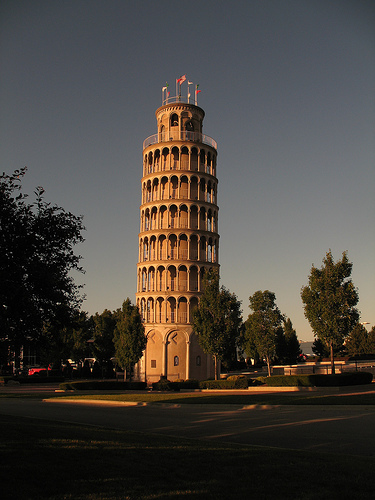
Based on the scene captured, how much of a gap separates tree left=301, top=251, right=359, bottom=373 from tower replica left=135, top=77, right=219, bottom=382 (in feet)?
69.7

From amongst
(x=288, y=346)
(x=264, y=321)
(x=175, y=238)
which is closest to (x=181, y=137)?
(x=175, y=238)

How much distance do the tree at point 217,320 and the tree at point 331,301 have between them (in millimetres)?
7817

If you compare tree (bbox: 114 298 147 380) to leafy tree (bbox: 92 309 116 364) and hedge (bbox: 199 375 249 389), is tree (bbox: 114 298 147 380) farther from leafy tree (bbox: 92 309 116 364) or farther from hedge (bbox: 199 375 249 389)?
leafy tree (bbox: 92 309 116 364)

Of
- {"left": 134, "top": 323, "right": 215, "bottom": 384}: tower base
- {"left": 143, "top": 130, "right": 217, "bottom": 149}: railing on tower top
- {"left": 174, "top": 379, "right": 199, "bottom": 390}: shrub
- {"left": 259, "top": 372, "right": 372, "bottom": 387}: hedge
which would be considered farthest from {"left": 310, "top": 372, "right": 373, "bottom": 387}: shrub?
{"left": 143, "top": 130, "right": 217, "bottom": 149}: railing on tower top

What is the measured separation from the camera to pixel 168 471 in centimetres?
1047

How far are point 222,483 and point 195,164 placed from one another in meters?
61.8

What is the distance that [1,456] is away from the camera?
11.0 meters

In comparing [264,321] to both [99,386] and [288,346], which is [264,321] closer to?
[99,386]

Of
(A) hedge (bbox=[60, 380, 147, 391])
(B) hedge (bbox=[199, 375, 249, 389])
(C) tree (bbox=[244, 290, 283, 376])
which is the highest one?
(C) tree (bbox=[244, 290, 283, 376])

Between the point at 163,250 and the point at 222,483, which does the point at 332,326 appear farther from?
the point at 222,483

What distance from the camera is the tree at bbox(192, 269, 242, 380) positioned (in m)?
49.7

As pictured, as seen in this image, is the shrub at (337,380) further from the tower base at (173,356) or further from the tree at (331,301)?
the tower base at (173,356)

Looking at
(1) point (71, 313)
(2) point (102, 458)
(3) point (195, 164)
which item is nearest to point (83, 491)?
(2) point (102, 458)

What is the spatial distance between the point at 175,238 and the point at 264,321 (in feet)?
58.3
